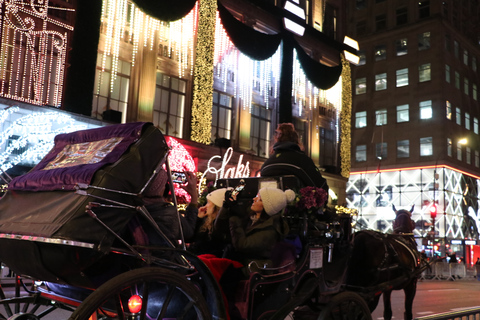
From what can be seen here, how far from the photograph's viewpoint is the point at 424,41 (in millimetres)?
47719

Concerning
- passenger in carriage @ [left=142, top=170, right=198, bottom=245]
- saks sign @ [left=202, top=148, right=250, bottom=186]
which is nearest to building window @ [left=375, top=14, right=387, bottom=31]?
→ saks sign @ [left=202, top=148, right=250, bottom=186]

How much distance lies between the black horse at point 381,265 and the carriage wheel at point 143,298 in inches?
136

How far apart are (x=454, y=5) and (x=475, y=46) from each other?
5.39 m

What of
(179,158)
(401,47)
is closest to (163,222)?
(179,158)

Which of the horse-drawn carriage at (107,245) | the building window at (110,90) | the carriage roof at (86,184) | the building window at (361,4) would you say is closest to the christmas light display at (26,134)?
the building window at (110,90)

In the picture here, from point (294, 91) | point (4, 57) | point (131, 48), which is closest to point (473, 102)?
point (294, 91)

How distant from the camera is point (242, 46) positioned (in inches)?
929

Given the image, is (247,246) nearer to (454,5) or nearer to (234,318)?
(234,318)

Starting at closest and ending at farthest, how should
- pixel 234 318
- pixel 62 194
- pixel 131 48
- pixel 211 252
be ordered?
pixel 62 194
pixel 234 318
pixel 211 252
pixel 131 48

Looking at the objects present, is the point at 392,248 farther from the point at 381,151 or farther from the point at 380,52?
the point at 380,52

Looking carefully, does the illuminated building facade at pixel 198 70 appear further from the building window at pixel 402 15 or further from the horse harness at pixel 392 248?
the building window at pixel 402 15

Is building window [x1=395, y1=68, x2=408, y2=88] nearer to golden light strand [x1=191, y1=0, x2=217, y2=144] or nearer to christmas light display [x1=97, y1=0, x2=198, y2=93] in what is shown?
golden light strand [x1=191, y1=0, x2=217, y2=144]

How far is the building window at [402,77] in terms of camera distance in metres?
48.6

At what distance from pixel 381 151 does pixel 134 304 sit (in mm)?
47877
